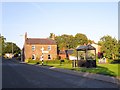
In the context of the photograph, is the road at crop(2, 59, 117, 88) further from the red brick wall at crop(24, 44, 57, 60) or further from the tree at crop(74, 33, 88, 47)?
the tree at crop(74, 33, 88, 47)

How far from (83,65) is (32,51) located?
1760 inches

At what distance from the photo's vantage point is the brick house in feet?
266

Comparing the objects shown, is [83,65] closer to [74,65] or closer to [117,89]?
[74,65]

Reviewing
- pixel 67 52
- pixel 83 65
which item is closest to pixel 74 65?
pixel 83 65

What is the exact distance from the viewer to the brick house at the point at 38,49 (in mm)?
80938

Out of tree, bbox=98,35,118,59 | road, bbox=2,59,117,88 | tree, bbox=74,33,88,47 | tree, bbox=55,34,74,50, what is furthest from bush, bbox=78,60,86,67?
tree, bbox=74,33,88,47

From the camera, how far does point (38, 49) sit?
8262cm

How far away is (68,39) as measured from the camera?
136 m

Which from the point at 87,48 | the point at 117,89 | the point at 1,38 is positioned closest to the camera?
the point at 117,89

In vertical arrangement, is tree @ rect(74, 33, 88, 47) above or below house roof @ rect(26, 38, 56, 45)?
above

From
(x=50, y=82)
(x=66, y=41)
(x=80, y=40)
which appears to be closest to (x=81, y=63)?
(x=50, y=82)

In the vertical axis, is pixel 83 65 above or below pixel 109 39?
below

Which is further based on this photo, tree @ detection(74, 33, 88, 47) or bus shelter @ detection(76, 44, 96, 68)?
tree @ detection(74, 33, 88, 47)

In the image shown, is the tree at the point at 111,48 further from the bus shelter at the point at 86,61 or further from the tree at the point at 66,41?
the tree at the point at 66,41
